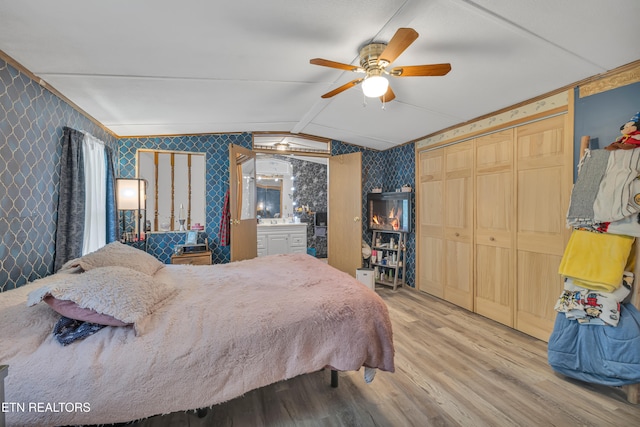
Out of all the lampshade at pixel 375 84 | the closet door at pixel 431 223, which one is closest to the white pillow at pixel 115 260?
the lampshade at pixel 375 84

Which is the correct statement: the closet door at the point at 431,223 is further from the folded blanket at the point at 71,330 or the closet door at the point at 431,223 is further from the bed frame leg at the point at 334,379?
the folded blanket at the point at 71,330

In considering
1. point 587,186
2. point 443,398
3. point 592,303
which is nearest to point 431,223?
point 587,186

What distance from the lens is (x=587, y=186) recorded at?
2094 mm

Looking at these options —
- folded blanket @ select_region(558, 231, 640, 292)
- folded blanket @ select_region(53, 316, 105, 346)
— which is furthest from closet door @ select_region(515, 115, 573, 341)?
folded blanket @ select_region(53, 316, 105, 346)

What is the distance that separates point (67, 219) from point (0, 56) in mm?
1246

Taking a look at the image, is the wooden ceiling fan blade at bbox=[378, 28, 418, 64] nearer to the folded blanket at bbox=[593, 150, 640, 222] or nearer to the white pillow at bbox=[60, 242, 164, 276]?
the folded blanket at bbox=[593, 150, 640, 222]

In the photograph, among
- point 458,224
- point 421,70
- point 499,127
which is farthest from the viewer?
point 458,224

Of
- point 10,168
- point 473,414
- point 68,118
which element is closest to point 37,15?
point 10,168

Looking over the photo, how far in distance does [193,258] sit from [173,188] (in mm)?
1109

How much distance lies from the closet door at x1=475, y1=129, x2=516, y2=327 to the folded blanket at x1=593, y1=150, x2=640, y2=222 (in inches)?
36.4

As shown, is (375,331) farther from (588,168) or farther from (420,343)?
(588,168)

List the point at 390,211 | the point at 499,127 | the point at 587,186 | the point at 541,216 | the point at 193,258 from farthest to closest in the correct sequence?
the point at 390,211 < the point at 193,258 < the point at 499,127 < the point at 541,216 < the point at 587,186

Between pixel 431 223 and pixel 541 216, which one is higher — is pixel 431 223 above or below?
below

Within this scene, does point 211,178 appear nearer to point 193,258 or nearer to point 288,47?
point 193,258
